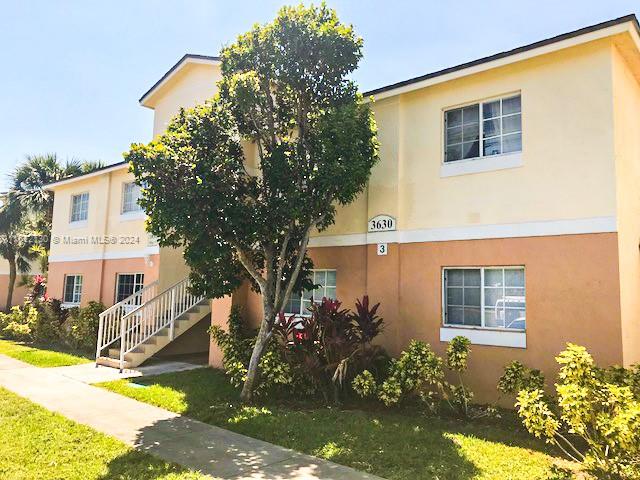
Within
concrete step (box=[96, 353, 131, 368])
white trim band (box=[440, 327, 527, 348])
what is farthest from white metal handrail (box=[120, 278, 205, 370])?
white trim band (box=[440, 327, 527, 348])

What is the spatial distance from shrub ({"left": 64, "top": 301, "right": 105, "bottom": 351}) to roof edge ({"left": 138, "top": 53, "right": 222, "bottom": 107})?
7.05 m

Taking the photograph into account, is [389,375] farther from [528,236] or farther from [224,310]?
[224,310]

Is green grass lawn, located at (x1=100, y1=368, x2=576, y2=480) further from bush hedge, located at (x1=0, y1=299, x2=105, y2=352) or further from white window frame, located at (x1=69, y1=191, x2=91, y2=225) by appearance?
white window frame, located at (x1=69, y1=191, x2=91, y2=225)

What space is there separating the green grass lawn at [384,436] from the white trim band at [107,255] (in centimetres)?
632

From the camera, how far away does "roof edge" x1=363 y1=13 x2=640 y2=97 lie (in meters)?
7.79

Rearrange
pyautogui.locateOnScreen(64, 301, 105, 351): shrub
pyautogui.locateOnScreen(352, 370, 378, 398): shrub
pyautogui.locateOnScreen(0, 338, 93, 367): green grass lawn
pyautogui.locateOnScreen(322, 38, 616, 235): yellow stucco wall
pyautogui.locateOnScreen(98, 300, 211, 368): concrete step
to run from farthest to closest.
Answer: pyautogui.locateOnScreen(64, 301, 105, 351): shrub
pyautogui.locateOnScreen(0, 338, 93, 367): green grass lawn
pyautogui.locateOnScreen(98, 300, 211, 368): concrete step
pyautogui.locateOnScreen(352, 370, 378, 398): shrub
pyautogui.locateOnScreen(322, 38, 616, 235): yellow stucco wall

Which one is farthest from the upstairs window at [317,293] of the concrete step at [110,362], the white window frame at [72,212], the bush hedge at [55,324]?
the white window frame at [72,212]

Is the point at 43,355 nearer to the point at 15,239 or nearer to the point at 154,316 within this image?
the point at 154,316

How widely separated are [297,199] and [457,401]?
4.31m

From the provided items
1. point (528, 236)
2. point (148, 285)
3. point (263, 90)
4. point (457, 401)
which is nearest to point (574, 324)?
point (528, 236)

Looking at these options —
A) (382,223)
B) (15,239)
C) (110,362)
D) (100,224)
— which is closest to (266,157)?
(382,223)

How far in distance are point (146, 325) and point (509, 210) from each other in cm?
966

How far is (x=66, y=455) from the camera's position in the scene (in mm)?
6289

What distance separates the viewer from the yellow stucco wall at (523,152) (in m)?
8.04
